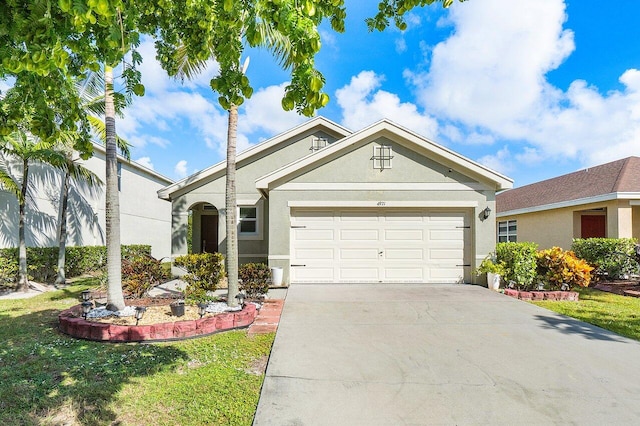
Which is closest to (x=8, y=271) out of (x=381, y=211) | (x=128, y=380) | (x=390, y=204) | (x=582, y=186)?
(x=128, y=380)

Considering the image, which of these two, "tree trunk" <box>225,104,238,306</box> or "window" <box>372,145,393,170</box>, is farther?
"window" <box>372,145,393,170</box>

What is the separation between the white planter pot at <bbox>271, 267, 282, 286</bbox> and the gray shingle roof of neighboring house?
12.5 m

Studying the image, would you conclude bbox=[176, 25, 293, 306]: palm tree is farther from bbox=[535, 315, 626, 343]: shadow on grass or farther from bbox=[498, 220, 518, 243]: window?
bbox=[498, 220, 518, 243]: window

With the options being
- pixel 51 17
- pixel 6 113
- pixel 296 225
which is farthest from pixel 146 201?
pixel 51 17

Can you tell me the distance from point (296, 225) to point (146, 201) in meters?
13.4

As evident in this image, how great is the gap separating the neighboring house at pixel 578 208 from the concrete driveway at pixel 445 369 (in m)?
8.21

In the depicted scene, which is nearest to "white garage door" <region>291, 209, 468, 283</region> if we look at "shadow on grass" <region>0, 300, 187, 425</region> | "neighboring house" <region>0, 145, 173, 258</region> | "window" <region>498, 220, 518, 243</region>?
"shadow on grass" <region>0, 300, 187, 425</region>

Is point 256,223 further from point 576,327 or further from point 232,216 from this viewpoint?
point 576,327

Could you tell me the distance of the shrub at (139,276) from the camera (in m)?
7.66

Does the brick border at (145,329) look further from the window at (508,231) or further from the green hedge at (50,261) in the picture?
the window at (508,231)

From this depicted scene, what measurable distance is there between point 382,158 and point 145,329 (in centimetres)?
772

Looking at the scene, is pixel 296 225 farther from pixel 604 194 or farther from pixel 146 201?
pixel 146 201

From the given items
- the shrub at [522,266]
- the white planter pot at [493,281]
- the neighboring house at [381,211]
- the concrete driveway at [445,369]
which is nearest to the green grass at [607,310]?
the concrete driveway at [445,369]

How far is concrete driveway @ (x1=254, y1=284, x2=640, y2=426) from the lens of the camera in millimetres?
3316
